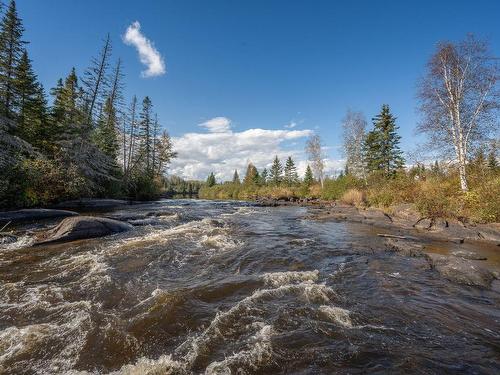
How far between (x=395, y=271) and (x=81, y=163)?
76.2 feet

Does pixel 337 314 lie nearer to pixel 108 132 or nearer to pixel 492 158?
pixel 492 158

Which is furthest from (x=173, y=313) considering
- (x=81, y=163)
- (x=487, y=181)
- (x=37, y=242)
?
(x=81, y=163)

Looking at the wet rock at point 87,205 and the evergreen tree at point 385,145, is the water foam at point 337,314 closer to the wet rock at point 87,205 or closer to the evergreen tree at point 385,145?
the wet rock at point 87,205

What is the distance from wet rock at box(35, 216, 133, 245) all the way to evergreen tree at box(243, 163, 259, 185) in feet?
193

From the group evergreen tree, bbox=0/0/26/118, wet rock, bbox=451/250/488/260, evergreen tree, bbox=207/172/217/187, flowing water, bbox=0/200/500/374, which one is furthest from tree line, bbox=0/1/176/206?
evergreen tree, bbox=207/172/217/187

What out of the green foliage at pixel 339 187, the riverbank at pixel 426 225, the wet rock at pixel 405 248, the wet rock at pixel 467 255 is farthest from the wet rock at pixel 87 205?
the green foliage at pixel 339 187

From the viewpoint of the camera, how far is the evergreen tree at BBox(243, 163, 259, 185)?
69800mm

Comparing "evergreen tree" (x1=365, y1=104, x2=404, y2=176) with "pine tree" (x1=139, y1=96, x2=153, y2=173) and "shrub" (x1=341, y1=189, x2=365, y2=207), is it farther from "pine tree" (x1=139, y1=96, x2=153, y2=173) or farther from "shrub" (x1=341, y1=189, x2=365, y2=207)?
"pine tree" (x1=139, y1=96, x2=153, y2=173)

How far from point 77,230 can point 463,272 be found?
38.7 ft

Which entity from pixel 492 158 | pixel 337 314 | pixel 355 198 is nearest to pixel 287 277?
pixel 337 314

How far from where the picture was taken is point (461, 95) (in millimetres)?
15602

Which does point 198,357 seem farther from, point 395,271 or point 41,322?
point 395,271

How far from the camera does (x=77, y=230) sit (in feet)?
30.9

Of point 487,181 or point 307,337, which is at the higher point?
point 487,181
